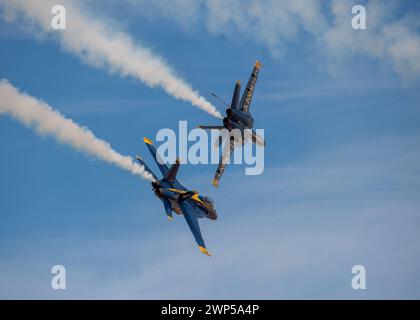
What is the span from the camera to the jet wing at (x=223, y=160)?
10207 cm

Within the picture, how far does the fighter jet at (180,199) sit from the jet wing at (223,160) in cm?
743

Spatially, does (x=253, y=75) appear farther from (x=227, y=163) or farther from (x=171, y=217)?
(x=171, y=217)

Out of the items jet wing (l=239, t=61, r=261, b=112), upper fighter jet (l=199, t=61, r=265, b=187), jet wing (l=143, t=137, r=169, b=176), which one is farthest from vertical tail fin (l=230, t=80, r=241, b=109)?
jet wing (l=143, t=137, r=169, b=176)

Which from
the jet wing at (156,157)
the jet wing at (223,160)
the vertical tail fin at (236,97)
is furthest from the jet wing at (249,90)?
the jet wing at (156,157)

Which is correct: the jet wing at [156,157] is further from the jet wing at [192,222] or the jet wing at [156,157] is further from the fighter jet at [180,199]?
the jet wing at [192,222]

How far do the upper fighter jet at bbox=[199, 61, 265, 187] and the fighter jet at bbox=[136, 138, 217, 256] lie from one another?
22.8 feet

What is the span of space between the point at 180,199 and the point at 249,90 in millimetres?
A: 17269

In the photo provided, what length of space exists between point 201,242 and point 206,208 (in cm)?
519

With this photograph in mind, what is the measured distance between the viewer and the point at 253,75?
105 m

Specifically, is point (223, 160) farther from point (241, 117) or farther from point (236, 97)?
point (236, 97)

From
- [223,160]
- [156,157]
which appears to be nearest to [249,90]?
[223,160]

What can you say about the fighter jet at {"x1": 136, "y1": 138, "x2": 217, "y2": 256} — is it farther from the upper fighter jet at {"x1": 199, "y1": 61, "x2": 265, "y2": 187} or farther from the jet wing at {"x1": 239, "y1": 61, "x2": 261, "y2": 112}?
the jet wing at {"x1": 239, "y1": 61, "x2": 261, "y2": 112}

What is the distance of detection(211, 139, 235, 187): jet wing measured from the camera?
10207 cm
